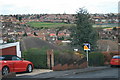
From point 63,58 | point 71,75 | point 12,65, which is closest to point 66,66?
point 63,58

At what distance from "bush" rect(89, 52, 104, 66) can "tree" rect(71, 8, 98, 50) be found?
346 inches

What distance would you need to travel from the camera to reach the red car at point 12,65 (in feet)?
48.4

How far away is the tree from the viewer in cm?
3847

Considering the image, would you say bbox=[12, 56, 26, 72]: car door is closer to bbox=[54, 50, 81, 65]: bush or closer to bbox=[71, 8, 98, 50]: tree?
bbox=[54, 50, 81, 65]: bush

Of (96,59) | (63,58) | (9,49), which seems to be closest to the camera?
(63,58)

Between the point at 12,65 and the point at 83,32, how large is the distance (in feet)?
82.1

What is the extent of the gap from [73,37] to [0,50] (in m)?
21.7

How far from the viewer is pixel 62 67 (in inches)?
736

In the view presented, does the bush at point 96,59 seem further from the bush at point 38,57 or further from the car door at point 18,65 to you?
→ the car door at point 18,65

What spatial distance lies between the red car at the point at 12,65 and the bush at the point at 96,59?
37.7ft

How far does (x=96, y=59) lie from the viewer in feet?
92.7

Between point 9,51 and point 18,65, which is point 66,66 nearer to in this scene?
point 18,65

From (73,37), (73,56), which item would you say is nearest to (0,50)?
(73,56)

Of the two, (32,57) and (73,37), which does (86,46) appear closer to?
(32,57)
